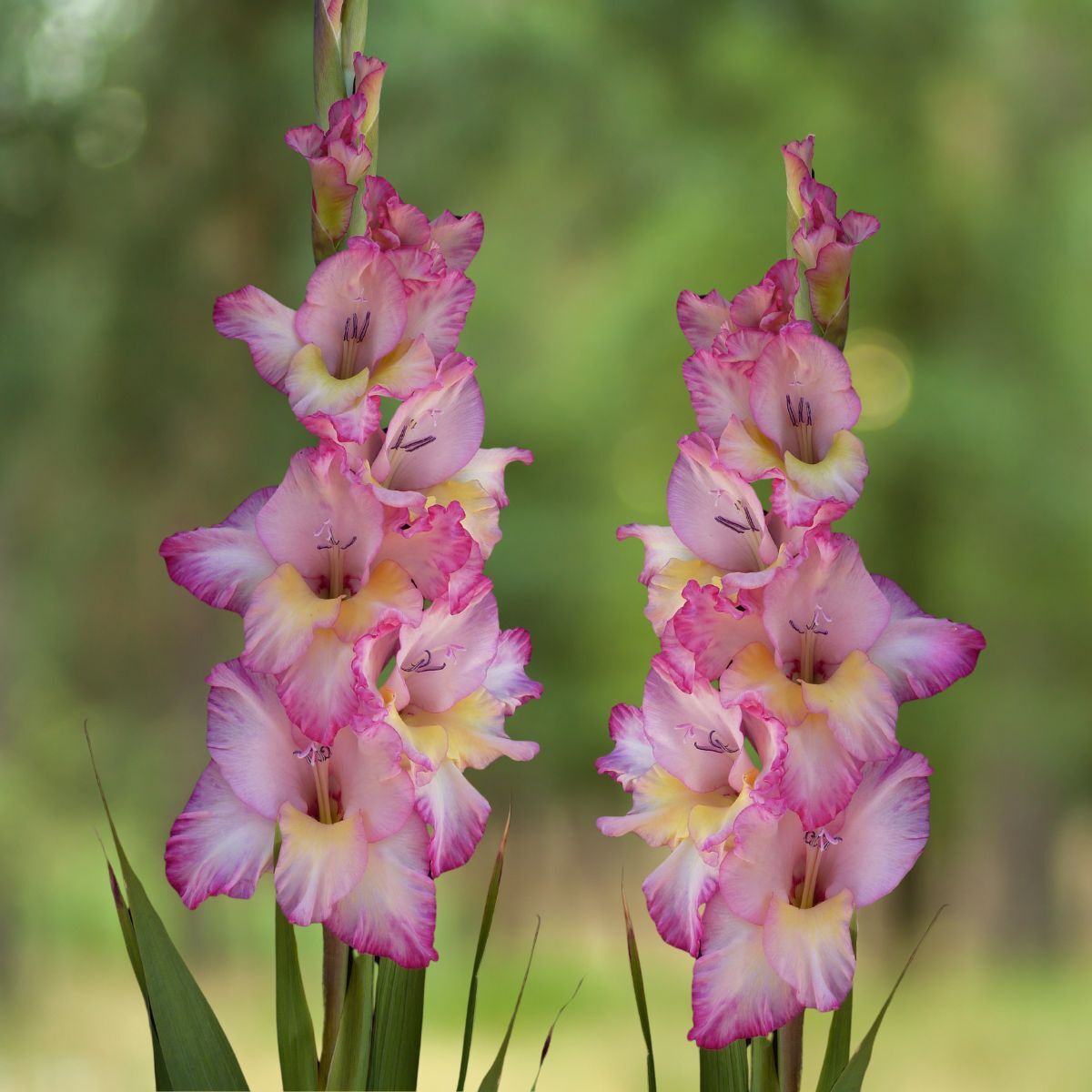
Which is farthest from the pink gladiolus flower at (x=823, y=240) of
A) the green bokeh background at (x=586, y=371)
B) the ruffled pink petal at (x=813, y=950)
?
the green bokeh background at (x=586, y=371)

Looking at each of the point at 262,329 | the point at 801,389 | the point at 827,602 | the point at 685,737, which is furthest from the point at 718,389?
the point at 262,329

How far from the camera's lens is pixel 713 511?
1.28 m

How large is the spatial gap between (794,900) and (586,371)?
198 inches

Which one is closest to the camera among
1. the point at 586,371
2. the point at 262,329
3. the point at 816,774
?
the point at 816,774

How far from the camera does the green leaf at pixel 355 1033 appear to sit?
127cm

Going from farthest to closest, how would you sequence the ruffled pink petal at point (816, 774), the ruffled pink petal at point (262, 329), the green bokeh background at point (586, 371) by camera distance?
1. the green bokeh background at point (586, 371)
2. the ruffled pink petal at point (262, 329)
3. the ruffled pink petal at point (816, 774)

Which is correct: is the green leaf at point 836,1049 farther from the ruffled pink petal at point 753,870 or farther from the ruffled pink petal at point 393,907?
the ruffled pink petal at point 393,907

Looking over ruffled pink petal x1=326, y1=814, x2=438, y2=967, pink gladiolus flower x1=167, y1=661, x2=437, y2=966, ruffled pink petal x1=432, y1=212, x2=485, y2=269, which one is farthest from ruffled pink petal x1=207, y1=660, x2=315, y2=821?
ruffled pink petal x1=432, y1=212, x2=485, y2=269

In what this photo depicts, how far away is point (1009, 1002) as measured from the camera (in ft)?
22.2

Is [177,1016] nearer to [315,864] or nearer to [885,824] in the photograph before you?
[315,864]

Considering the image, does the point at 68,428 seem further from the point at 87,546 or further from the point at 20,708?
the point at 20,708

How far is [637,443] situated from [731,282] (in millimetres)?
882

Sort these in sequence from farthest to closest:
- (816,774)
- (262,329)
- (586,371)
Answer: (586,371), (262,329), (816,774)

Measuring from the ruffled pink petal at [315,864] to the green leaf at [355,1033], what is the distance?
8cm
